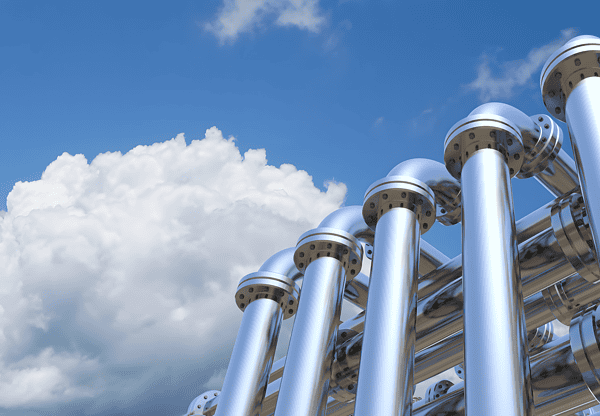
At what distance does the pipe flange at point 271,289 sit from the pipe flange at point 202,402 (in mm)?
1878

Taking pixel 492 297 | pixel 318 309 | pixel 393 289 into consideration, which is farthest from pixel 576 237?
pixel 318 309

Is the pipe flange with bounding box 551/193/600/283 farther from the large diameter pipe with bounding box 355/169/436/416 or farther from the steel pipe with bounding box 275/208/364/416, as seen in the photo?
the steel pipe with bounding box 275/208/364/416

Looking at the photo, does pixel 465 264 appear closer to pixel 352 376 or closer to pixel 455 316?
pixel 455 316

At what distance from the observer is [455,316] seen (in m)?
3.14

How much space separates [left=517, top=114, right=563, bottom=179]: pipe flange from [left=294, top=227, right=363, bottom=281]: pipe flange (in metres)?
1.12

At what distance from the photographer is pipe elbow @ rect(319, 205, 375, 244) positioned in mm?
3676

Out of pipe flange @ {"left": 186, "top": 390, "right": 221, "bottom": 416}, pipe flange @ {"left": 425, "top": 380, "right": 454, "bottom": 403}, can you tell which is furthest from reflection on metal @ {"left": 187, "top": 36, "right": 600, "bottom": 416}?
pipe flange @ {"left": 186, "top": 390, "right": 221, "bottom": 416}

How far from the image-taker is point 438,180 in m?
3.44

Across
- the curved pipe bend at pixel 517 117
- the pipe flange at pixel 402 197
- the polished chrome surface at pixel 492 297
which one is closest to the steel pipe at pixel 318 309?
the pipe flange at pixel 402 197

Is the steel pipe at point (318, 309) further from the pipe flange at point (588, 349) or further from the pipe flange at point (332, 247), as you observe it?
the pipe flange at point (588, 349)

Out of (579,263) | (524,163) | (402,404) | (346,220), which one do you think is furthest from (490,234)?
(346,220)

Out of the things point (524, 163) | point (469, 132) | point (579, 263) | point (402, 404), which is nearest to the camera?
point (402, 404)

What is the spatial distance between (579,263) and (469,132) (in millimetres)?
852

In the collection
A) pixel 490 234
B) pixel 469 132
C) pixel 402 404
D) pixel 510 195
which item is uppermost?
pixel 469 132
